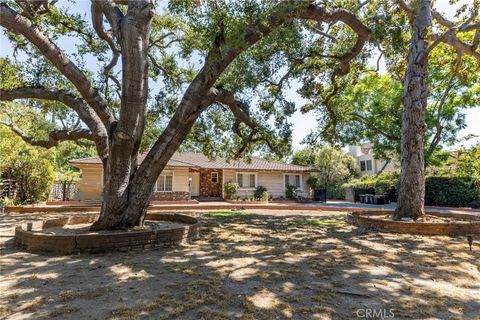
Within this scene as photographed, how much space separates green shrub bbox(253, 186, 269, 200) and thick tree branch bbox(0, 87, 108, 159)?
18.9m

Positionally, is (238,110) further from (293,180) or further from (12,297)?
(293,180)

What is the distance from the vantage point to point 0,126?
1820 centimetres

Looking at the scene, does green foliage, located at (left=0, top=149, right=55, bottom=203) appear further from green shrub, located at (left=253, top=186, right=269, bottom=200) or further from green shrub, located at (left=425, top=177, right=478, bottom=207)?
green shrub, located at (left=425, top=177, right=478, bottom=207)

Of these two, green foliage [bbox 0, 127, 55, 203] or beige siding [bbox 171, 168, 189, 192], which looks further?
beige siding [bbox 171, 168, 189, 192]

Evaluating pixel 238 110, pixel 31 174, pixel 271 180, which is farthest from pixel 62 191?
pixel 238 110

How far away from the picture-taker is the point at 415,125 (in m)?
10.1

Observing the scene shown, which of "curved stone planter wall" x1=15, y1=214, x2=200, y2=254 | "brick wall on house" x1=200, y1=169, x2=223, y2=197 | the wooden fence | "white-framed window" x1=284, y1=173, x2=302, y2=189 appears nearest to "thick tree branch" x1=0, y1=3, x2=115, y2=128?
"curved stone planter wall" x1=15, y1=214, x2=200, y2=254

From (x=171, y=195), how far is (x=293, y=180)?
40.9ft

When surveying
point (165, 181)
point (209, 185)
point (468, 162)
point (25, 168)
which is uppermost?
point (468, 162)

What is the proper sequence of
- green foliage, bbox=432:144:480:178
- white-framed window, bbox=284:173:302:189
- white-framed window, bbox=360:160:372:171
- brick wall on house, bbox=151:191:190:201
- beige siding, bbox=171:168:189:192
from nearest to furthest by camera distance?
green foliage, bbox=432:144:480:178
brick wall on house, bbox=151:191:190:201
beige siding, bbox=171:168:189:192
white-framed window, bbox=284:173:302:189
white-framed window, bbox=360:160:372:171

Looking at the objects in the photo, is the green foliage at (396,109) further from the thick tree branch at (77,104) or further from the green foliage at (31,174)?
the green foliage at (31,174)

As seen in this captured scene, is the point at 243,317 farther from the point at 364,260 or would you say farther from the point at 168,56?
the point at 168,56

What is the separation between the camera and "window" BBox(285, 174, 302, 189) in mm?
29106

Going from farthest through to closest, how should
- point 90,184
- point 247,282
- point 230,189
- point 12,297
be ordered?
point 230,189 < point 90,184 < point 247,282 < point 12,297
